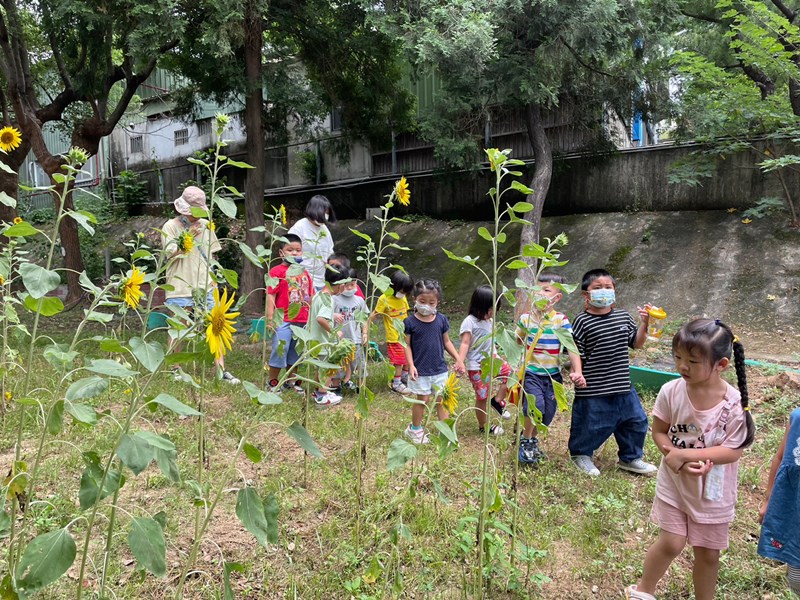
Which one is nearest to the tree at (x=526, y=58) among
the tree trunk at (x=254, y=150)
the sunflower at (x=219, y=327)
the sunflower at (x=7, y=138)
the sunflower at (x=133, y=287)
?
the tree trunk at (x=254, y=150)

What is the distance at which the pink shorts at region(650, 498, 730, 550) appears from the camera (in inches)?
82.4

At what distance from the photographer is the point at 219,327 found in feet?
4.83

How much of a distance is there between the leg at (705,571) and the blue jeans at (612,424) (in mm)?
1353

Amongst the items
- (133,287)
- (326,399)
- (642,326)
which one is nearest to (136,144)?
(326,399)

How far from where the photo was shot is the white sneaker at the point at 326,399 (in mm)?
4607

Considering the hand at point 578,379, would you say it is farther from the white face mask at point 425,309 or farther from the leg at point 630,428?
the white face mask at point 425,309

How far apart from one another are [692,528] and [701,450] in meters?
0.29

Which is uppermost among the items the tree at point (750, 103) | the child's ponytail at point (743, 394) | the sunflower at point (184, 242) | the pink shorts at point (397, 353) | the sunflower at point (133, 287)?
the tree at point (750, 103)

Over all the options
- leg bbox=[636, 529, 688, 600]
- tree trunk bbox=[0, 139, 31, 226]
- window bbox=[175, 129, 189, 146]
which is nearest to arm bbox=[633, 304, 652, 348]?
leg bbox=[636, 529, 688, 600]

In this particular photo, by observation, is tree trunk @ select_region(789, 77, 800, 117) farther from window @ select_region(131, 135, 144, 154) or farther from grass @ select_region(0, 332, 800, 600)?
window @ select_region(131, 135, 144, 154)

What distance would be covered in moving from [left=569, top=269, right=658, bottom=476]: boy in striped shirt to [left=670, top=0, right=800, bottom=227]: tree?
14.9ft

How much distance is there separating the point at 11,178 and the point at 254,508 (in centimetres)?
868

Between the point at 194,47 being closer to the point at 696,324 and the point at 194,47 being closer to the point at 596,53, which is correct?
the point at 596,53

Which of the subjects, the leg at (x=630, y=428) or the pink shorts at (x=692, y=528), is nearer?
the pink shorts at (x=692, y=528)
